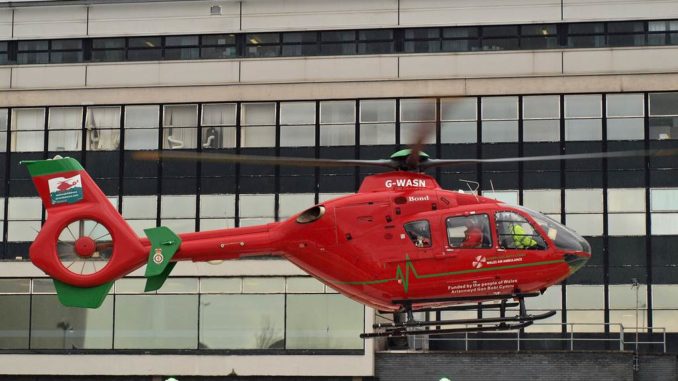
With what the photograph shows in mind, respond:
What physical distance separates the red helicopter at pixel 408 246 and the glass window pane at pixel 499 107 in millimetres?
18845

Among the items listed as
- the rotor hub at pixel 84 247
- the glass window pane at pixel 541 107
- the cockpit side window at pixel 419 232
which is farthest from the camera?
the glass window pane at pixel 541 107

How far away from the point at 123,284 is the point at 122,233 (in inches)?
597

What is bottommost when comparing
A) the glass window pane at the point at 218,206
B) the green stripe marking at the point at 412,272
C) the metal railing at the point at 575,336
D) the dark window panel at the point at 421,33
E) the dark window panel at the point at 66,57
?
the metal railing at the point at 575,336

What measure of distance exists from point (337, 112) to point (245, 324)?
9320mm

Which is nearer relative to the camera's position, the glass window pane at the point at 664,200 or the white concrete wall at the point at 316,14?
the glass window pane at the point at 664,200

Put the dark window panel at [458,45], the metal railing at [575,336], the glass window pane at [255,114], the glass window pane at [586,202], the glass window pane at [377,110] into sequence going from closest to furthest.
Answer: the metal railing at [575,336]
the glass window pane at [586,202]
the glass window pane at [377,110]
the dark window panel at [458,45]
the glass window pane at [255,114]

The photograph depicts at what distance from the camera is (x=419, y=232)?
33.1 m

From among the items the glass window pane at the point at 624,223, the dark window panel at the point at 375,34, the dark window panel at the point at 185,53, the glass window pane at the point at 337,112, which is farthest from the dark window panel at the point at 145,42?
the glass window pane at the point at 624,223

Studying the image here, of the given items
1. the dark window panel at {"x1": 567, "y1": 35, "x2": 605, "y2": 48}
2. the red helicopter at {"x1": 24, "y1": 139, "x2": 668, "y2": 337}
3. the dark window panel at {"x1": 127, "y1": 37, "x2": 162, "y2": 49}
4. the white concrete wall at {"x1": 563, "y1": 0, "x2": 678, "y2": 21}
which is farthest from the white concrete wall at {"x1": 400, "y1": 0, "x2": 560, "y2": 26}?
the red helicopter at {"x1": 24, "y1": 139, "x2": 668, "y2": 337}

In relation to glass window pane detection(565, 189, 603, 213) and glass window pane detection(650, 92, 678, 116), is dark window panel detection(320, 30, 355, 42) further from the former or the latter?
glass window pane detection(650, 92, 678, 116)

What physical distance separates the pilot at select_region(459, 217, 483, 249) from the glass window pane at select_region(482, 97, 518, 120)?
806 inches

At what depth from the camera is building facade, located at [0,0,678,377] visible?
4969cm

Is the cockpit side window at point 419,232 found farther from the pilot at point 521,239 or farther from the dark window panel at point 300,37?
the dark window panel at point 300,37

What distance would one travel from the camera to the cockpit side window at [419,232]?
3303 centimetres
